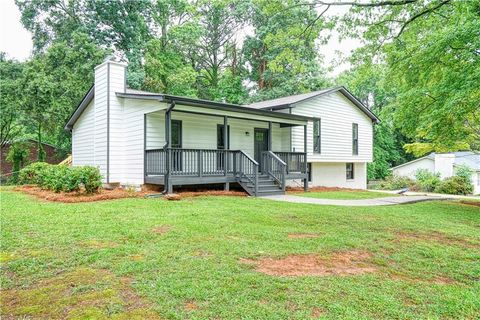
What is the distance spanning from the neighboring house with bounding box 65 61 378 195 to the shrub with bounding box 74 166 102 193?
1810 millimetres

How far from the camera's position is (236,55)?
3247cm

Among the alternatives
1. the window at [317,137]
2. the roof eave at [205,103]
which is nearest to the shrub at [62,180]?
the roof eave at [205,103]

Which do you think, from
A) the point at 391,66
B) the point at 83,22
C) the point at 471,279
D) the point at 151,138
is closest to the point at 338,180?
the point at 391,66

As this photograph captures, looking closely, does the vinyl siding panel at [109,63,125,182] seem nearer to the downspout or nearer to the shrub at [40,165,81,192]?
the shrub at [40,165,81,192]

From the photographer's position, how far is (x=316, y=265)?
4.17m

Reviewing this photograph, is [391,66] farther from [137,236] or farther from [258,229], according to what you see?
[137,236]

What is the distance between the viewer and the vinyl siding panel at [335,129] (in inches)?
666

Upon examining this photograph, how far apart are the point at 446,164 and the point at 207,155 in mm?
23208

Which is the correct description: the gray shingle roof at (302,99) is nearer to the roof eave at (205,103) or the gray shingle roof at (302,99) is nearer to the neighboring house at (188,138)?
the neighboring house at (188,138)

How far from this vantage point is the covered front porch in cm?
1105

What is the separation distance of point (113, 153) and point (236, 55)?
22325mm

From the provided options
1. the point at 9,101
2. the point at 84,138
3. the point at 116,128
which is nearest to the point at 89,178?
the point at 116,128

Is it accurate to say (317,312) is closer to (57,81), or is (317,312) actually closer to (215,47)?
(57,81)

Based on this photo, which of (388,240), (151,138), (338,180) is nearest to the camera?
(388,240)
